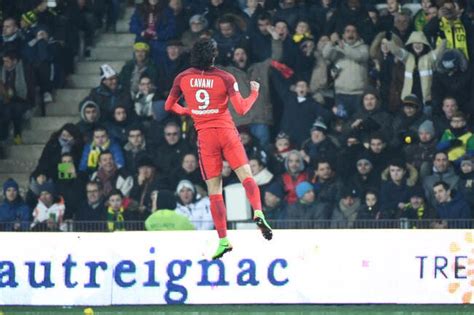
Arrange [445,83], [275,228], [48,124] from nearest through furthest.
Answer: [275,228] < [445,83] < [48,124]

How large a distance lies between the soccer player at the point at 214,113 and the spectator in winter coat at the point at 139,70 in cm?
777

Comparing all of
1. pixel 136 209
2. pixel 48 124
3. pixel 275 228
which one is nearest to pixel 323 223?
pixel 275 228

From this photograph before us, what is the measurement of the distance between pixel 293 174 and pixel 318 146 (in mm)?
582

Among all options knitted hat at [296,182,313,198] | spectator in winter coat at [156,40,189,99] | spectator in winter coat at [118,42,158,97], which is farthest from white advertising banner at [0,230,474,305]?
spectator in winter coat at [118,42,158,97]

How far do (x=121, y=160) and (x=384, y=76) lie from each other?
4128 mm

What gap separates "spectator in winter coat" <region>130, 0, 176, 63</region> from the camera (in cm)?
2712

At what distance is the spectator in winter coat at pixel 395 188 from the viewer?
23.8 m

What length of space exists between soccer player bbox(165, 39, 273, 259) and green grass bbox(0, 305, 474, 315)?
79.0 inches

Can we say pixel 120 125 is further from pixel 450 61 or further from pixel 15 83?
pixel 450 61

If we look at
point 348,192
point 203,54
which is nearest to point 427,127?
point 348,192

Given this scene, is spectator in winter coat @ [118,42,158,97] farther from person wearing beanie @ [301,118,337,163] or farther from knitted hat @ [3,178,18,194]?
person wearing beanie @ [301,118,337,163]

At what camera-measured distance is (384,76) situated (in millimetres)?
25828

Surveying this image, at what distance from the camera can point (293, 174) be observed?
24.9 metres

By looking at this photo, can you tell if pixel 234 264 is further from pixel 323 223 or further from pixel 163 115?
pixel 163 115
